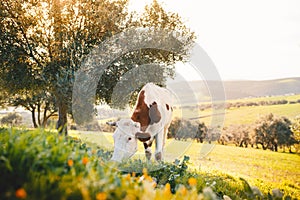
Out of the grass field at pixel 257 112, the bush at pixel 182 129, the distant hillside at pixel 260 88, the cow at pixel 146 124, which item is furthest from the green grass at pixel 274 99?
the cow at pixel 146 124

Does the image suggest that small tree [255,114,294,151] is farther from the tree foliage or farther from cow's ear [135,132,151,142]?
cow's ear [135,132,151,142]

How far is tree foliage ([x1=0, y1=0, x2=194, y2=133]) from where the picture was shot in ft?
52.0

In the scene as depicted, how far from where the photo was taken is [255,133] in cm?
3656

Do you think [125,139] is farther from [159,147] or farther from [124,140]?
[159,147]

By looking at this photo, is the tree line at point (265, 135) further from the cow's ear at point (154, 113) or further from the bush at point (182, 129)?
the cow's ear at point (154, 113)

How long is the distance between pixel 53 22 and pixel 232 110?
111 ft

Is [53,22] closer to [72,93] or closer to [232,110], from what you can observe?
[72,93]

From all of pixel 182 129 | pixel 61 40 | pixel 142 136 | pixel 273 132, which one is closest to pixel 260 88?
pixel 273 132

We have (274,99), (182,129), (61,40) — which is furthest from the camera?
(274,99)

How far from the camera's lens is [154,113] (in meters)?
10.5

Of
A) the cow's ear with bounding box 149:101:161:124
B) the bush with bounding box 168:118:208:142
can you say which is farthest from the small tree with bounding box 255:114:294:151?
the cow's ear with bounding box 149:101:161:124

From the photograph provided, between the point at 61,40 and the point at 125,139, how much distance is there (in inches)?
370

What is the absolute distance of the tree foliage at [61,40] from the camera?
52.0 ft

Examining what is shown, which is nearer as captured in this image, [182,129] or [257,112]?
[182,129]
